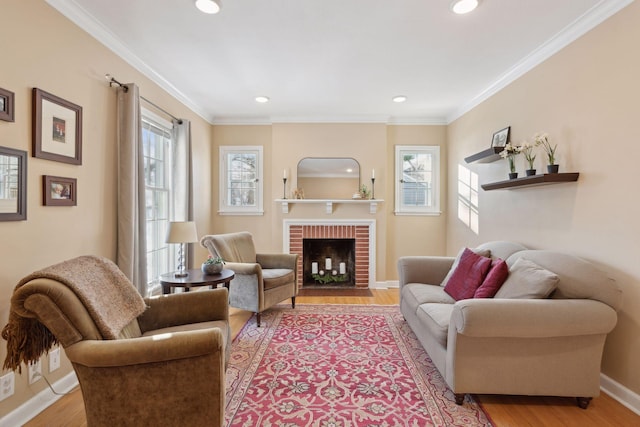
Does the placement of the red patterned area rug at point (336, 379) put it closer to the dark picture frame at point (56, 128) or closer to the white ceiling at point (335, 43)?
the dark picture frame at point (56, 128)

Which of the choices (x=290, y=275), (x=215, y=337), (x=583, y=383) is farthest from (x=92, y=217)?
(x=583, y=383)

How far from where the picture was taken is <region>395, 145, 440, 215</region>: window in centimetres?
479

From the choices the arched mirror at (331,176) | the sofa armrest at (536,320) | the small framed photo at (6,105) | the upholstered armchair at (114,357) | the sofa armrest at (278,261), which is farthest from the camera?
the arched mirror at (331,176)

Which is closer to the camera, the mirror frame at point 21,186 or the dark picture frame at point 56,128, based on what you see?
the mirror frame at point 21,186

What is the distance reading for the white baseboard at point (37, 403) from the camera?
171cm

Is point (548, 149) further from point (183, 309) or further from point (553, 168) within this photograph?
point (183, 309)

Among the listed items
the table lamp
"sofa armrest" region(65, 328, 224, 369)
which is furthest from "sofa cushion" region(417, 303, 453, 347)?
the table lamp

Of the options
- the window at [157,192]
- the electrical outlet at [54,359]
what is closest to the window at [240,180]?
the window at [157,192]

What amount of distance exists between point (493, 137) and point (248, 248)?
312 centimetres

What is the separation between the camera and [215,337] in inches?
56.9

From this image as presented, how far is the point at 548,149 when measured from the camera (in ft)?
8.50

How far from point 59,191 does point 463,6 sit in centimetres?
296

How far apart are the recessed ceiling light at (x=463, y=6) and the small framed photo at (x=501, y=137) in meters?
1.48

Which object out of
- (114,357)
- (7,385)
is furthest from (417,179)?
(7,385)
